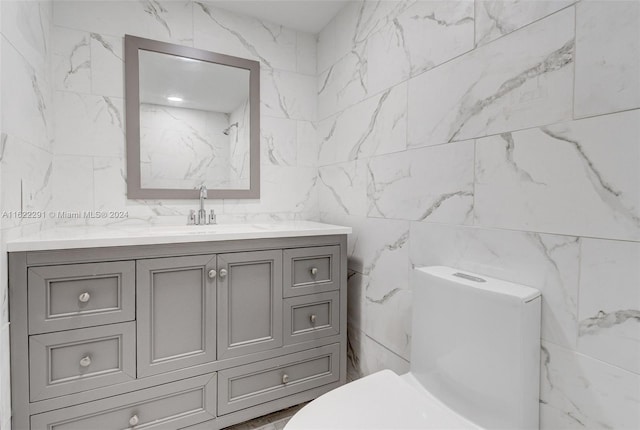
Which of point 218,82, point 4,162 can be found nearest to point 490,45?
point 218,82

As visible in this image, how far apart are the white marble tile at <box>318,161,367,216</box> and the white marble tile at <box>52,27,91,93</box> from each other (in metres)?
1.40

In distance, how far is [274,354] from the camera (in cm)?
158

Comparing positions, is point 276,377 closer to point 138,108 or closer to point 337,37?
point 138,108

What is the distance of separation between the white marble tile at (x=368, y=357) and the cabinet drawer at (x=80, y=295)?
118 centimetres

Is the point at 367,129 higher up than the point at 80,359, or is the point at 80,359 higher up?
the point at 367,129

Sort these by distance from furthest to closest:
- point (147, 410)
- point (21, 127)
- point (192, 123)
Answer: point (192, 123), point (147, 410), point (21, 127)

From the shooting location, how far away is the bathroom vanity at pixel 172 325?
116 centimetres

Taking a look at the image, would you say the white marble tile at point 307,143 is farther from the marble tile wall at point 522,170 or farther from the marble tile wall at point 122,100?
the marble tile wall at point 522,170

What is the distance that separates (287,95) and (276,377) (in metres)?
1.71

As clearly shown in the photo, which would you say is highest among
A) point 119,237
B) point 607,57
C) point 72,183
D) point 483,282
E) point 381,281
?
point 607,57

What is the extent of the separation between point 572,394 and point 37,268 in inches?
68.6

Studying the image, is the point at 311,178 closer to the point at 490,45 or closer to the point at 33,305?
the point at 490,45

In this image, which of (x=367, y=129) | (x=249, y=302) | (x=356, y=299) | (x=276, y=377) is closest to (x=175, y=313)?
(x=249, y=302)

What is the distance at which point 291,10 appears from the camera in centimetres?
197
